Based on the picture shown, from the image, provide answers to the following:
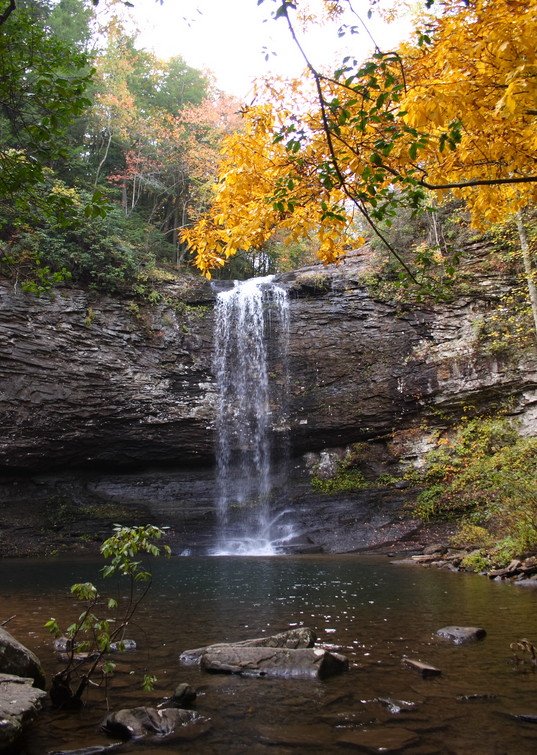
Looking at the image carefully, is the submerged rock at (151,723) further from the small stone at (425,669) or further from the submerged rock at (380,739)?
the small stone at (425,669)

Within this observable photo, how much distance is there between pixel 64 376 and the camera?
16078 millimetres

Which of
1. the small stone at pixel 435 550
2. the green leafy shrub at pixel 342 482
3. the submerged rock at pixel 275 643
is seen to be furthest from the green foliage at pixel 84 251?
the submerged rock at pixel 275 643

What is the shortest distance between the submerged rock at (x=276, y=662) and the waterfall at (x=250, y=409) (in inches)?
492

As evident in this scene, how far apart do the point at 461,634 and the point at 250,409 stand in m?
13.6

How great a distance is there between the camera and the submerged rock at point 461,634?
470 centimetres

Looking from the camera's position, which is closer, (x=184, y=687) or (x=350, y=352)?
(x=184, y=687)

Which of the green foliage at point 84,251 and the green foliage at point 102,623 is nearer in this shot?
the green foliage at point 102,623

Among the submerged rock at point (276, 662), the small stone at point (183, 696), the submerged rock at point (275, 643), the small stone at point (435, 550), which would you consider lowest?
the small stone at point (435, 550)

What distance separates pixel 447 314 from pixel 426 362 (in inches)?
74.1

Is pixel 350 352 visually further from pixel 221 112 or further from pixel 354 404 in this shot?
pixel 221 112

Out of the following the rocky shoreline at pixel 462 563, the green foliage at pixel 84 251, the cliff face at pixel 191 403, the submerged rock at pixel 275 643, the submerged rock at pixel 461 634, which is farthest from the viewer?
the green foliage at pixel 84 251

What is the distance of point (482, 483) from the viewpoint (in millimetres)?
14648

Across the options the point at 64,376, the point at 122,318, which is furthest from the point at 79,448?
the point at 122,318

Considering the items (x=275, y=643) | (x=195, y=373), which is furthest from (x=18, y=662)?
(x=195, y=373)
